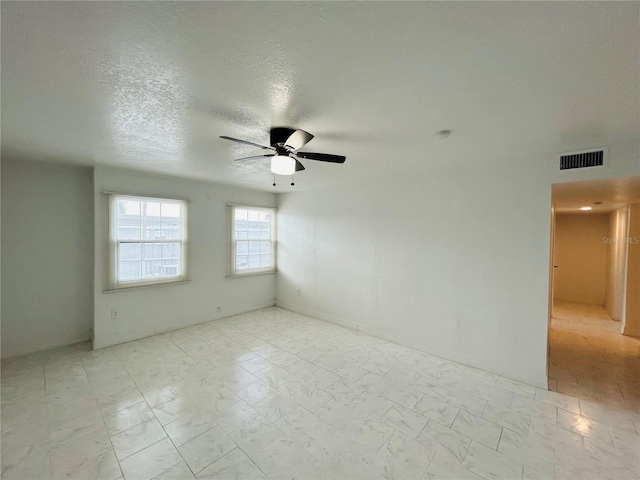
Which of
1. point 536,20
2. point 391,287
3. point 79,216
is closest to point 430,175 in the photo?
point 391,287

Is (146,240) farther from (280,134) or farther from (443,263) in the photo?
(443,263)

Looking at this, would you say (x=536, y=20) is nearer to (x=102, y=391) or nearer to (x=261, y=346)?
(x=261, y=346)

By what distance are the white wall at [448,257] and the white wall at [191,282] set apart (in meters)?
1.47

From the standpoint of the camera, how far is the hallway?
102 inches

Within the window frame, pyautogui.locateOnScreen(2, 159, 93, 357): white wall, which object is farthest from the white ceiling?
the window frame

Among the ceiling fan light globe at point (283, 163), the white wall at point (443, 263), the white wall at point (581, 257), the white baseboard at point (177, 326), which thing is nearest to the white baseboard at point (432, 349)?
the white wall at point (443, 263)

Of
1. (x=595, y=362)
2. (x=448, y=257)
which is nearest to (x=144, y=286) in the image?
(x=448, y=257)

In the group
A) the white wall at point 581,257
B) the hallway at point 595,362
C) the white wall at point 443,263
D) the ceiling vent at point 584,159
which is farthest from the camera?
the white wall at point 581,257

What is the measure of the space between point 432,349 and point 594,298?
539cm

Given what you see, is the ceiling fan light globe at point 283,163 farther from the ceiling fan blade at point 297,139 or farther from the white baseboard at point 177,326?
the white baseboard at point 177,326

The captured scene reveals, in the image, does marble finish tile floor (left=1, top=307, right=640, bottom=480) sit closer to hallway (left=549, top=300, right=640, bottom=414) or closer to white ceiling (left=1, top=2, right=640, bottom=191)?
hallway (left=549, top=300, right=640, bottom=414)

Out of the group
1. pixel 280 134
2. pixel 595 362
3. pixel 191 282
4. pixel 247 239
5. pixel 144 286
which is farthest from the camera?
pixel 247 239

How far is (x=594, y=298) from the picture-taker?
5.99 metres

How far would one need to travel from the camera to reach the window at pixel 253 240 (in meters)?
5.14
